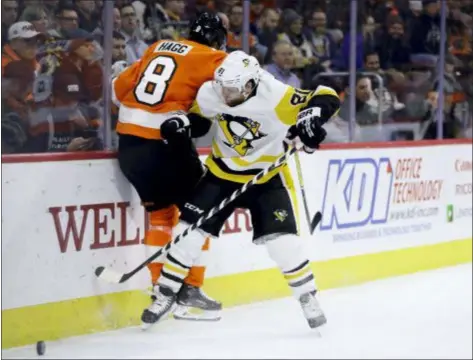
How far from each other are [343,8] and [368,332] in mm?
1901

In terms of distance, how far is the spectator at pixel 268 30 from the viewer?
4.44 meters

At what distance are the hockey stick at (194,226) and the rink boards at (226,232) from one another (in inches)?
2.3

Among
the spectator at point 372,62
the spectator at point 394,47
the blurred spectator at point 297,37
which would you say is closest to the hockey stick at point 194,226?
the blurred spectator at point 297,37

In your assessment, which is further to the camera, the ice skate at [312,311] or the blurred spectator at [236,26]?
the blurred spectator at [236,26]

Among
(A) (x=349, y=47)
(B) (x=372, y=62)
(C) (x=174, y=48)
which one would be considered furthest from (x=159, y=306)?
(B) (x=372, y=62)

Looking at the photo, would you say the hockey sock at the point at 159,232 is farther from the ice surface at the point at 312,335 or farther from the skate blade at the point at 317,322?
the skate blade at the point at 317,322

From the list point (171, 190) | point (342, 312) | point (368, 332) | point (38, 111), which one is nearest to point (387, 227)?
point (342, 312)

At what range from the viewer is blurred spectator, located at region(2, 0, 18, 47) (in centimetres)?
338

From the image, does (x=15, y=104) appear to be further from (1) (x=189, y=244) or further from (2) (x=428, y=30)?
(2) (x=428, y=30)

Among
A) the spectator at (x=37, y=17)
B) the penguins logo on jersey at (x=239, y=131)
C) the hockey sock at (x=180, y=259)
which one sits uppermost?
the spectator at (x=37, y=17)

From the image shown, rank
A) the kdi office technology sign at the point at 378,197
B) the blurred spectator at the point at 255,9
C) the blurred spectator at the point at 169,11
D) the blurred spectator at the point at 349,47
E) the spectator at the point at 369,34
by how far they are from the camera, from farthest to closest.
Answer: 1. the spectator at the point at 369,34
2. the blurred spectator at the point at 349,47
3. the kdi office technology sign at the point at 378,197
4. the blurred spectator at the point at 255,9
5. the blurred spectator at the point at 169,11

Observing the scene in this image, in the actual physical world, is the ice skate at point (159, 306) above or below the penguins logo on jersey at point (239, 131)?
below

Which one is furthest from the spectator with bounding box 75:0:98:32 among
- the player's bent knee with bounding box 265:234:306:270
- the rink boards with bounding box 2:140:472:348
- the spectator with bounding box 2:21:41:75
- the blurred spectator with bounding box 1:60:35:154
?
the player's bent knee with bounding box 265:234:306:270

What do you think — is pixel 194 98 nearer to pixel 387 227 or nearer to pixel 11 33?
pixel 11 33
